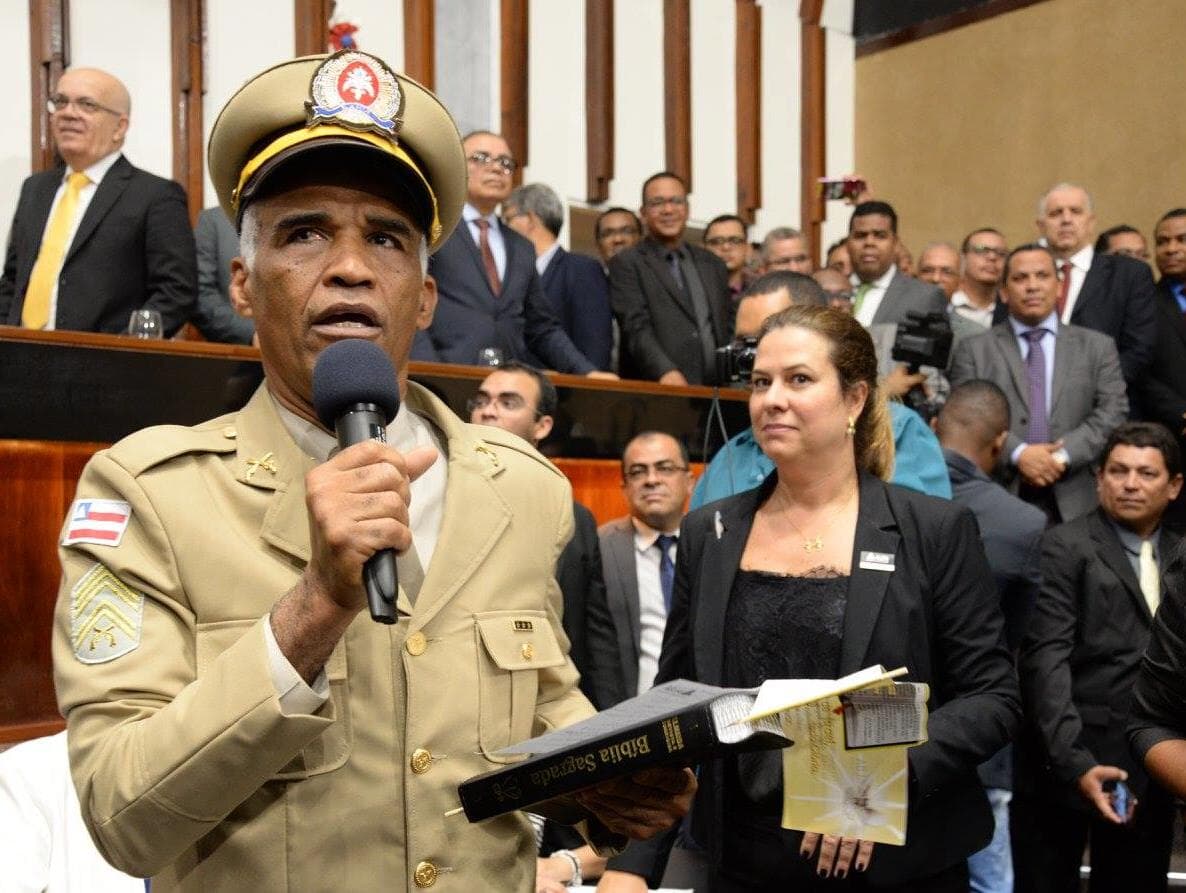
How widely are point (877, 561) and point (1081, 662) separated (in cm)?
160

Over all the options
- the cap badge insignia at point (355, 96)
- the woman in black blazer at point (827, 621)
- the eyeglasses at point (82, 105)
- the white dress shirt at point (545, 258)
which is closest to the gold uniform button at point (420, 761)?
the cap badge insignia at point (355, 96)

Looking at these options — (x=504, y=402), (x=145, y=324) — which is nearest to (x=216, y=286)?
(x=145, y=324)

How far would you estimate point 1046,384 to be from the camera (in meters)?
5.15

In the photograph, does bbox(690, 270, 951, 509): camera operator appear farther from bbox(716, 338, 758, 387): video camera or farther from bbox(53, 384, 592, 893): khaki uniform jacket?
bbox(53, 384, 592, 893): khaki uniform jacket

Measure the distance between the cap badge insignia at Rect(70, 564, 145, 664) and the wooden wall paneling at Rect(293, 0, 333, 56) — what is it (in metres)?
6.90

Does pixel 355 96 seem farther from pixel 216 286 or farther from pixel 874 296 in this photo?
pixel 874 296

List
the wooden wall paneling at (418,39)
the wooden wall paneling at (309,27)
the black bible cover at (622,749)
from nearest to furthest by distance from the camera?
the black bible cover at (622,749), the wooden wall paneling at (309,27), the wooden wall paneling at (418,39)

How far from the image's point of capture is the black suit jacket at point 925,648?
7.34 feet

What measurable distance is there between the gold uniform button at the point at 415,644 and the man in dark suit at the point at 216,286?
357cm

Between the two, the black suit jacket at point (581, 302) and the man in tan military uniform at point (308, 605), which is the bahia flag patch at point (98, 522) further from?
the black suit jacket at point (581, 302)

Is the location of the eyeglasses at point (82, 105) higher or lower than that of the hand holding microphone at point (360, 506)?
higher

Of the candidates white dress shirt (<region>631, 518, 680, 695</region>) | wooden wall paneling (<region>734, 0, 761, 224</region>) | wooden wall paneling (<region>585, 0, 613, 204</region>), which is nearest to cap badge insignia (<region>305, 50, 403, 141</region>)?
white dress shirt (<region>631, 518, 680, 695</region>)

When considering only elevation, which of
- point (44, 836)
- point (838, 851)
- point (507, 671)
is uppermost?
point (507, 671)

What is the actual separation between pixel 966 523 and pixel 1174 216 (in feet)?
14.1
